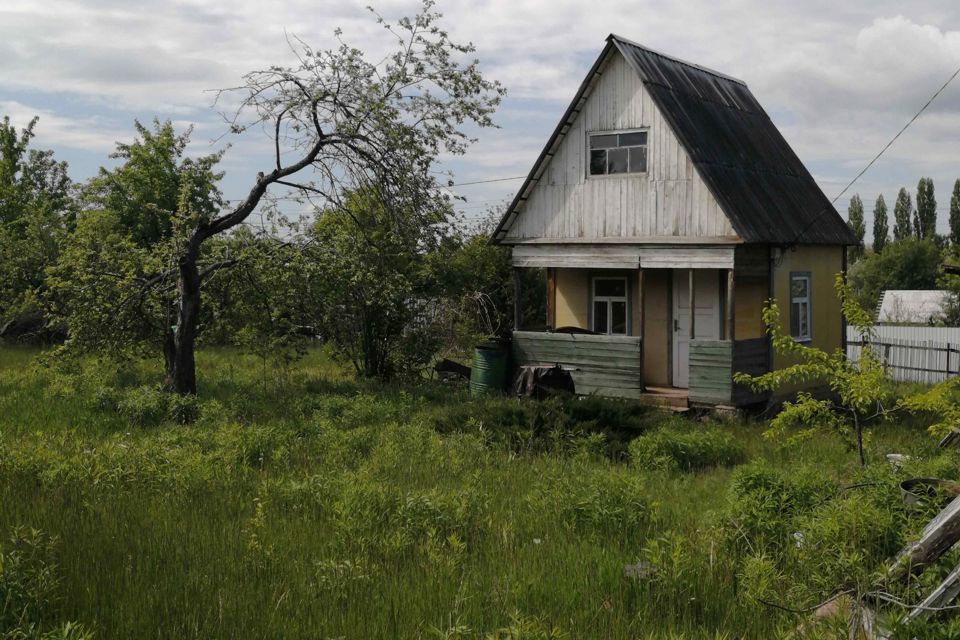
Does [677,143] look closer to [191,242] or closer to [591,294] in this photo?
[591,294]

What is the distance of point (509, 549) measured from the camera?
7242 mm

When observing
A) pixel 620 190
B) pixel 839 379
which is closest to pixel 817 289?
pixel 620 190

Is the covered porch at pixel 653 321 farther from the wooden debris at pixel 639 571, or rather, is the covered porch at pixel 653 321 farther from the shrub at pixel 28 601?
the shrub at pixel 28 601

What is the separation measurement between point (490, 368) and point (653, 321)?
3.75m

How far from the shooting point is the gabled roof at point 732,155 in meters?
17.6

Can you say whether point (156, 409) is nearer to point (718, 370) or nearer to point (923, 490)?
point (718, 370)

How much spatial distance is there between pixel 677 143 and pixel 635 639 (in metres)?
13.8

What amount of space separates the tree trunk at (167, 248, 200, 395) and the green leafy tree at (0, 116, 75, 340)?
399 cm

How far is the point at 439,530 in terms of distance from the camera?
7.71 m

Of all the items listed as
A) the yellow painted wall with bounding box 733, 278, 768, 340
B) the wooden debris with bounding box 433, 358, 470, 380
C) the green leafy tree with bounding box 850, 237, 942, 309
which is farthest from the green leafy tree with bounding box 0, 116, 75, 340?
the green leafy tree with bounding box 850, 237, 942, 309

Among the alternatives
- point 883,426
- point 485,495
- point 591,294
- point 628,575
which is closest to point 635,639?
point 628,575

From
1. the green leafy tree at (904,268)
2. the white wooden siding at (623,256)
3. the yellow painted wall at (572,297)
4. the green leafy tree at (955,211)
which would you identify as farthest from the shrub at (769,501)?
the green leafy tree at (955,211)

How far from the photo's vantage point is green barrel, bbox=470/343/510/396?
1934 cm

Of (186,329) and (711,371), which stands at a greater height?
(186,329)
